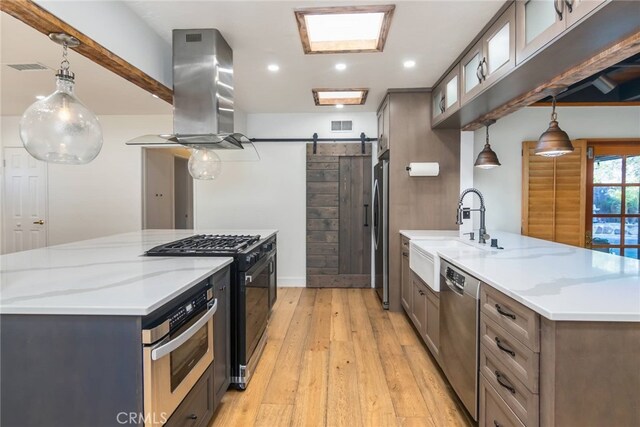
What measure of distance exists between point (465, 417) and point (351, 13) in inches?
106

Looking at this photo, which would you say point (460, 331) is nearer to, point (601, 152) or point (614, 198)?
point (614, 198)

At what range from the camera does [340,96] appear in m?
4.01

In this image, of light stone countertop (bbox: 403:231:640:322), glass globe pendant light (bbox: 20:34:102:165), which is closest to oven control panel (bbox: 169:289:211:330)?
glass globe pendant light (bbox: 20:34:102:165)

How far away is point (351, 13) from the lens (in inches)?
85.0

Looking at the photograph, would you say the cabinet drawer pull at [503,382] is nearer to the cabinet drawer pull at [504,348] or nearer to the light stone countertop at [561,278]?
the cabinet drawer pull at [504,348]

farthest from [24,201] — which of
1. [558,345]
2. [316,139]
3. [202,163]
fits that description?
[558,345]

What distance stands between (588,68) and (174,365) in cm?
264

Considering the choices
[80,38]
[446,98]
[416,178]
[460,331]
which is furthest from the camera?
[416,178]

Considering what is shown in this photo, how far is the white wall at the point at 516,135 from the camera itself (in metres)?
3.86

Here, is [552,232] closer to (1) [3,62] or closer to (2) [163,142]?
(2) [163,142]

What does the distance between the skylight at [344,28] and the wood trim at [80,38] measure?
47.9 inches

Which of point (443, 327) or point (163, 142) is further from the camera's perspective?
point (163, 142)

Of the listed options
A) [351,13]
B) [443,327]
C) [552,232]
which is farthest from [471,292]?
[552,232]

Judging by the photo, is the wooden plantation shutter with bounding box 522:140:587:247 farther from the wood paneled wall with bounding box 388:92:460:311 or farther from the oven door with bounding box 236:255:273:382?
the oven door with bounding box 236:255:273:382
